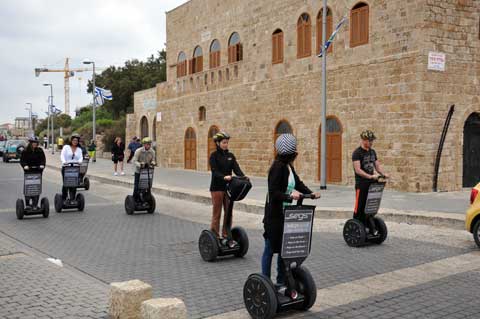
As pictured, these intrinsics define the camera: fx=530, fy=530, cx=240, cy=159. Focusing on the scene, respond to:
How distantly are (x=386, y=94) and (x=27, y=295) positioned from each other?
1339cm

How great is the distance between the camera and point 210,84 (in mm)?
27062

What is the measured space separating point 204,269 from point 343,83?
12520 mm

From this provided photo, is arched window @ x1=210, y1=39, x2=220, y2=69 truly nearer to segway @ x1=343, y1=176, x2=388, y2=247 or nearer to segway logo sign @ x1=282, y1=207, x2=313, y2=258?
segway @ x1=343, y1=176, x2=388, y2=247

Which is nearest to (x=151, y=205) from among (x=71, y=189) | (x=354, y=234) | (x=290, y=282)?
(x=71, y=189)

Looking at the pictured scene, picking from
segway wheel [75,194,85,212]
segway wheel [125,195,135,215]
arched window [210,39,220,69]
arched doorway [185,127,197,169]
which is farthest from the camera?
arched doorway [185,127,197,169]

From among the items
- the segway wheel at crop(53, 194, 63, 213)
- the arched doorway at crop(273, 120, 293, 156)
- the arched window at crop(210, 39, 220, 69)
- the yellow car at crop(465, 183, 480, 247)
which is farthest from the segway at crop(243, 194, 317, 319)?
the arched window at crop(210, 39, 220, 69)

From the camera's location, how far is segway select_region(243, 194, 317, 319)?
4.97 meters

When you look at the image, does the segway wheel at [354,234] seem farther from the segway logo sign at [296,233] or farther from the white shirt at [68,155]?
the white shirt at [68,155]

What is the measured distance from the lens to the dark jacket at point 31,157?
12.0 m

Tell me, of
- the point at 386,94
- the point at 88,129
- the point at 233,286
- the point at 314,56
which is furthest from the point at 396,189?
the point at 88,129

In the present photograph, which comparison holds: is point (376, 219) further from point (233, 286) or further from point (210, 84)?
point (210, 84)

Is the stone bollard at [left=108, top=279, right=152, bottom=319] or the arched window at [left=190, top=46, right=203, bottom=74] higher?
the arched window at [left=190, top=46, right=203, bottom=74]

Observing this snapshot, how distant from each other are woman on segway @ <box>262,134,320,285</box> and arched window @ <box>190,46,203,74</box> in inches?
938

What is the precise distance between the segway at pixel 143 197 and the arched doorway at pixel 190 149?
15431mm
